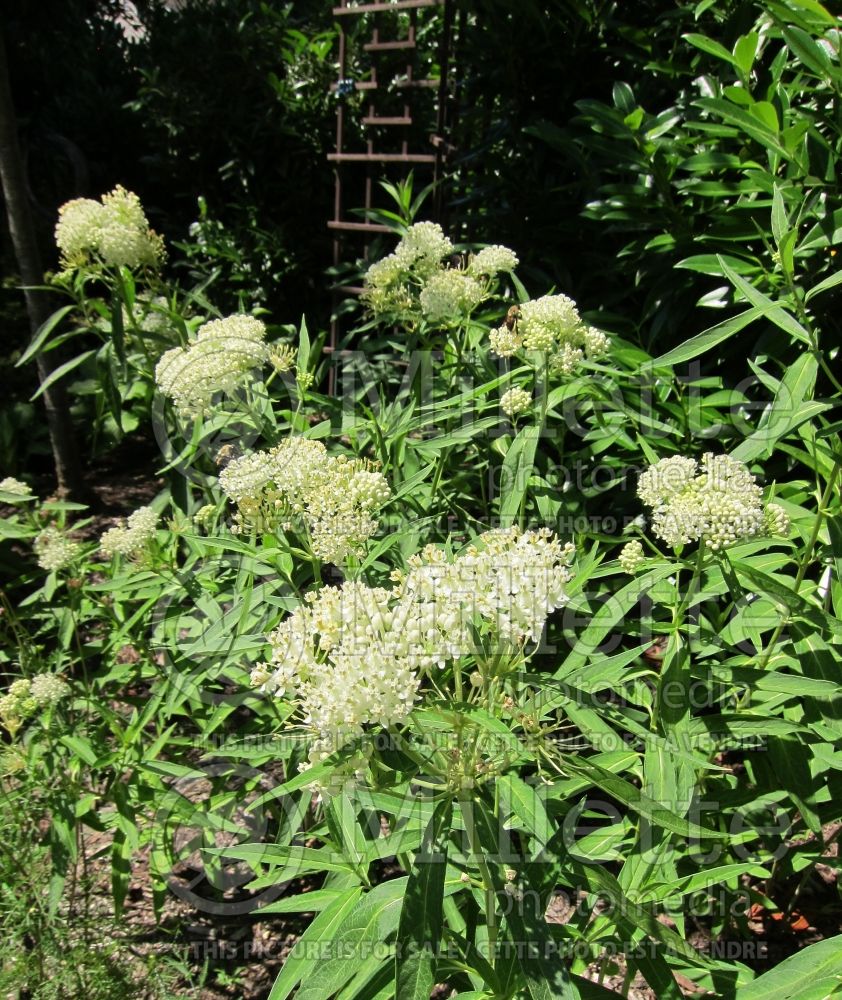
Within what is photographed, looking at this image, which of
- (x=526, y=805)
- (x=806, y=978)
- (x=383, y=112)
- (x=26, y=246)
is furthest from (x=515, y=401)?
(x=383, y=112)

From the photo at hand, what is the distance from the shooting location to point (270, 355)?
2.79 m

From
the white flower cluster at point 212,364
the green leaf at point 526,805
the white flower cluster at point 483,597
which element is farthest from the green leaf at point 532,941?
the white flower cluster at point 212,364

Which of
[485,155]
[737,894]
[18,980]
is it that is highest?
[485,155]

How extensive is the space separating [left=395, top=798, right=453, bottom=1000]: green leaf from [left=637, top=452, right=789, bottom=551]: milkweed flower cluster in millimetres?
831

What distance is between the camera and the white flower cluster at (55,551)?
3189 millimetres

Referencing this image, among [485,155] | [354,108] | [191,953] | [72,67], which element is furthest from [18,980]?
[72,67]

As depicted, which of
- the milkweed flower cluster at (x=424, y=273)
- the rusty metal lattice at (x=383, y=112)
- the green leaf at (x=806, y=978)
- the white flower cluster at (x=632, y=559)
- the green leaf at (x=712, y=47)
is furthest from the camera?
the rusty metal lattice at (x=383, y=112)

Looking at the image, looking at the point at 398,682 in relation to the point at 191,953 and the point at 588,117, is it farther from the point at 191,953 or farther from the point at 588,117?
the point at 588,117

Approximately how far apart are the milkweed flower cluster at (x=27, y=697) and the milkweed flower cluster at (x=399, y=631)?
154 centimetres

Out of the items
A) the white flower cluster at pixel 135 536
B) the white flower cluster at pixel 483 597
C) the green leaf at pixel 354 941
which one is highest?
the white flower cluster at pixel 483 597

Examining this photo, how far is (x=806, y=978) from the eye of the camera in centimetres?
159

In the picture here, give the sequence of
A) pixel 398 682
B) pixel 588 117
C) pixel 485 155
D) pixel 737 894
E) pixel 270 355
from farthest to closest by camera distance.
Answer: pixel 485 155, pixel 588 117, pixel 270 355, pixel 737 894, pixel 398 682

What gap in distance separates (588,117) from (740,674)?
101 inches

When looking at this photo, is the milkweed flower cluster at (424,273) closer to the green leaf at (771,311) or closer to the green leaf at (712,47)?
the green leaf at (712,47)
